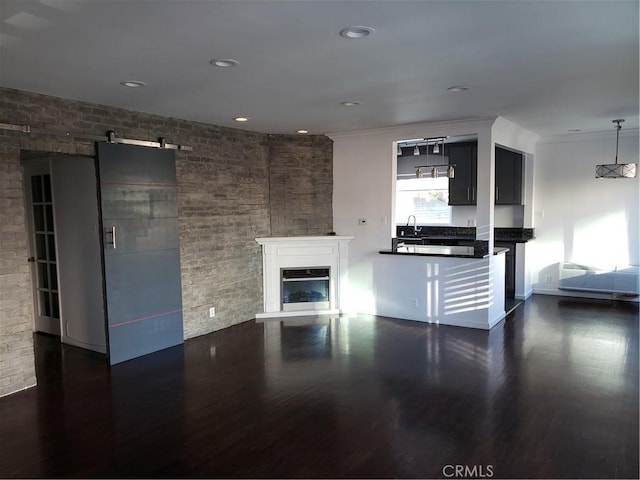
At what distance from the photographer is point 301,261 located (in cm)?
655

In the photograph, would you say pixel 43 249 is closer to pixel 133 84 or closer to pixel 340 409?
pixel 133 84

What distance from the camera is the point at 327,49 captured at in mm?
2992

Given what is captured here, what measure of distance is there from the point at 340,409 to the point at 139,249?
278cm

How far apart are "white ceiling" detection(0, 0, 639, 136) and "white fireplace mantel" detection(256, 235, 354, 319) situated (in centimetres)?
205

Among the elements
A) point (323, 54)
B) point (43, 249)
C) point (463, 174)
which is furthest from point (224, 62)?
point (463, 174)

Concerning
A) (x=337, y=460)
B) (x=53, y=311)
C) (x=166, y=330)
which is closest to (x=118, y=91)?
(x=166, y=330)

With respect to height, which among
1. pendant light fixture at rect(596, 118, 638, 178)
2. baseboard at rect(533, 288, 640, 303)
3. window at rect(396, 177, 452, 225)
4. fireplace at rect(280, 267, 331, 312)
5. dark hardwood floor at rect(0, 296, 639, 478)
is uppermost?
pendant light fixture at rect(596, 118, 638, 178)

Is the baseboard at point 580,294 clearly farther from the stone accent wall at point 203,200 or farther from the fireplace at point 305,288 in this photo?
the stone accent wall at point 203,200

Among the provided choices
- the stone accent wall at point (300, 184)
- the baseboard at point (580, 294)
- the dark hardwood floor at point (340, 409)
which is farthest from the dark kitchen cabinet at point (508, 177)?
the stone accent wall at point (300, 184)

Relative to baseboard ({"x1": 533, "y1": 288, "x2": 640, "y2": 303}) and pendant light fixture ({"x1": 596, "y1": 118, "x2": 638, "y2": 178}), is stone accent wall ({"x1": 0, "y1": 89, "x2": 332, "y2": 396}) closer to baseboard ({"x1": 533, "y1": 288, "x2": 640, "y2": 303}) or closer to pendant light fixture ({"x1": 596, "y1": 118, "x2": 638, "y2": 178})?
pendant light fixture ({"x1": 596, "y1": 118, "x2": 638, "y2": 178})

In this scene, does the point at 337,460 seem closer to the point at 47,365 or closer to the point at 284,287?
the point at 47,365

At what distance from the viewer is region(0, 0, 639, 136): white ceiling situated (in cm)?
242

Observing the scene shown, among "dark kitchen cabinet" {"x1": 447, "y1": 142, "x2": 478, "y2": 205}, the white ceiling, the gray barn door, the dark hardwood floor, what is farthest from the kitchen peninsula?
the gray barn door

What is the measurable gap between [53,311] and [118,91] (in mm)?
3072
